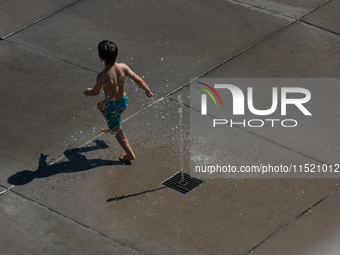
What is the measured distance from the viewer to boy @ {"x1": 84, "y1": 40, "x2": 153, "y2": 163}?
6.03 metres

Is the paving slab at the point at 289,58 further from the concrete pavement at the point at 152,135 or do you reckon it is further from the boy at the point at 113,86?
the boy at the point at 113,86

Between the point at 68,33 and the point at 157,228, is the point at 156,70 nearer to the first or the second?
the point at 68,33

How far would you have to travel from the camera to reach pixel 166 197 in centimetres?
611

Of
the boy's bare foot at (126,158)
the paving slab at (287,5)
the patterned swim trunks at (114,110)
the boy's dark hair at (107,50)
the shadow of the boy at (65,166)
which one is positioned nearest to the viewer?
the boy's dark hair at (107,50)

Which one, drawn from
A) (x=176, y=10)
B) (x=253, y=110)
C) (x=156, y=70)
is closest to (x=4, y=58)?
(x=156, y=70)

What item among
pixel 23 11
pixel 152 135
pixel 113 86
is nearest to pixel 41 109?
pixel 152 135

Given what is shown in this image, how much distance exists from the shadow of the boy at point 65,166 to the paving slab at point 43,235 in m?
0.43

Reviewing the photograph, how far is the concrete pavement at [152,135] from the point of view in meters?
5.62

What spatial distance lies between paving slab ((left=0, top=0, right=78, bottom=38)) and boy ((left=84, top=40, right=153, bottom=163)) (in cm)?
399

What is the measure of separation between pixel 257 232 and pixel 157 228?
101cm

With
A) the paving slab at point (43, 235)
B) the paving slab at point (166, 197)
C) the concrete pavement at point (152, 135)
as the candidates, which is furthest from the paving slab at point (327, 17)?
the paving slab at point (43, 235)

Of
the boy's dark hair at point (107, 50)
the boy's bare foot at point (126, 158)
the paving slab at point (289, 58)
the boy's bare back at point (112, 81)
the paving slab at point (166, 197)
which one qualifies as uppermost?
the boy's dark hair at point (107, 50)

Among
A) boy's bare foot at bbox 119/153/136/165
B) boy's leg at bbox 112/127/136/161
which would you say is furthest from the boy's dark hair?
boy's bare foot at bbox 119/153/136/165

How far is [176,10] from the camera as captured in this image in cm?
1015
